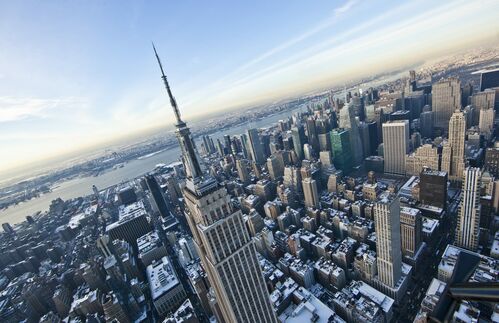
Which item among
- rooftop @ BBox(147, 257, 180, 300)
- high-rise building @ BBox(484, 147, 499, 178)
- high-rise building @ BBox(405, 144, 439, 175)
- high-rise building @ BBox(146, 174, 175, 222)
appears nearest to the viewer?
rooftop @ BBox(147, 257, 180, 300)

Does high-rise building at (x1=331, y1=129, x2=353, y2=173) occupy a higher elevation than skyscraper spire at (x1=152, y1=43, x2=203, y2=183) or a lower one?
lower

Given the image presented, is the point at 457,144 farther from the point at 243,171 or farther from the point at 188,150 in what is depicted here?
the point at 188,150

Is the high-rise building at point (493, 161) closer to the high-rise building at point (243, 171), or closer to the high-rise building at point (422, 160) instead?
the high-rise building at point (422, 160)

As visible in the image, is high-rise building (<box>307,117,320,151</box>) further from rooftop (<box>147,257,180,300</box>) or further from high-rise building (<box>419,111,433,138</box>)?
rooftop (<box>147,257,180,300</box>)

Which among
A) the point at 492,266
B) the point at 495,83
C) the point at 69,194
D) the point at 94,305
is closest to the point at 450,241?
the point at 492,266

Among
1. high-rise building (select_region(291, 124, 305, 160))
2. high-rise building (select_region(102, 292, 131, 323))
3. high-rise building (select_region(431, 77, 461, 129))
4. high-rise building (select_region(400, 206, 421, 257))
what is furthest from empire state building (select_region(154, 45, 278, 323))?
high-rise building (select_region(431, 77, 461, 129))

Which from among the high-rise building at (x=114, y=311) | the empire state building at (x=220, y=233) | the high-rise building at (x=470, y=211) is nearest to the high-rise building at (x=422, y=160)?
the high-rise building at (x=470, y=211)
